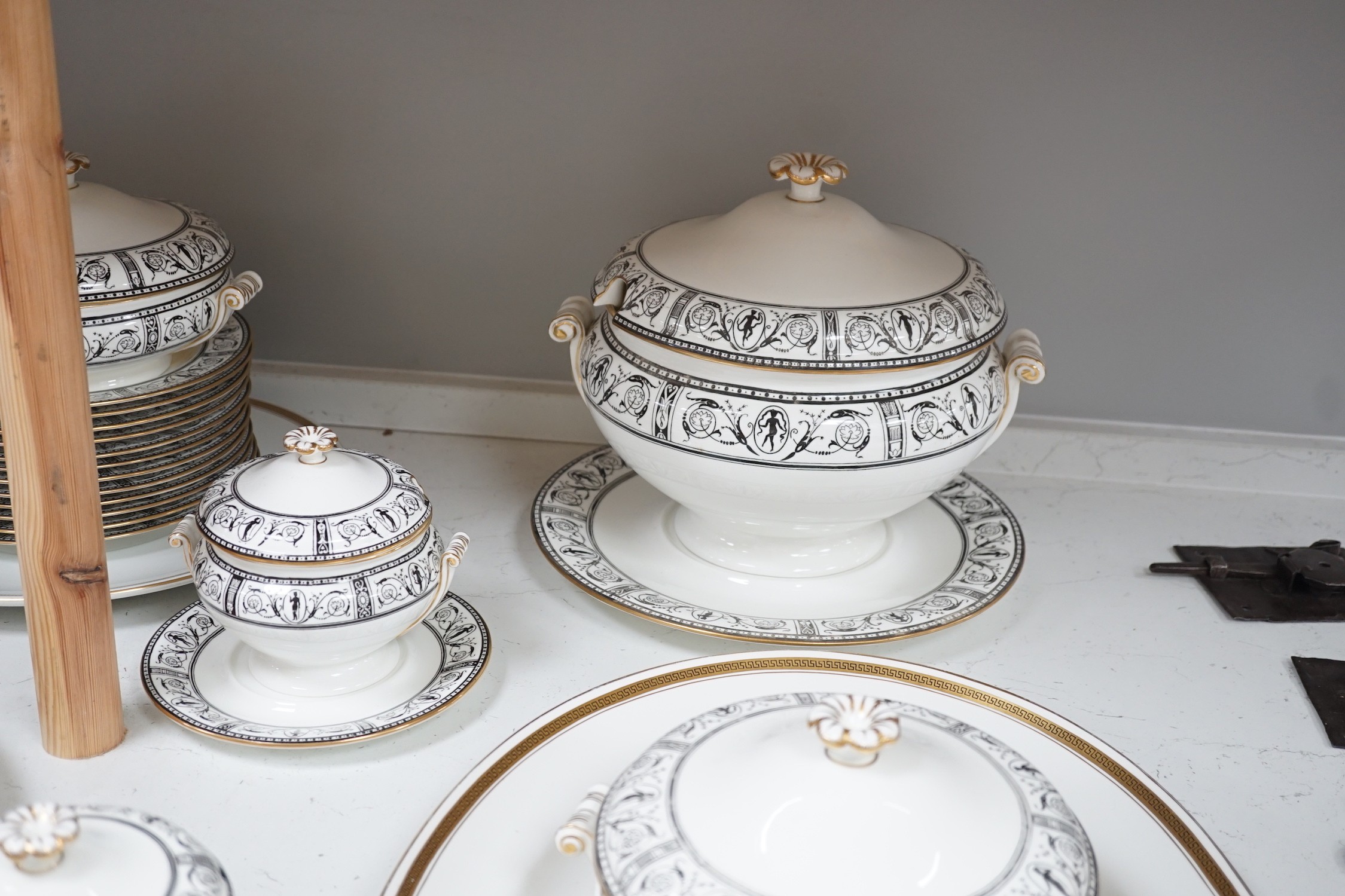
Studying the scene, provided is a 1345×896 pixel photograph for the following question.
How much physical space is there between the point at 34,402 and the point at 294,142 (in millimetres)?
519

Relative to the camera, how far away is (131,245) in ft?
2.85

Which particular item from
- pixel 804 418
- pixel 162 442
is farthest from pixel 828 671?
pixel 162 442

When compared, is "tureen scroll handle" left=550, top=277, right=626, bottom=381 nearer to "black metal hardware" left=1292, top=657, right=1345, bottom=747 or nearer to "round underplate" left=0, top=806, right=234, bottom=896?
"round underplate" left=0, top=806, right=234, bottom=896

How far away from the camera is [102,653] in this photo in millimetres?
744

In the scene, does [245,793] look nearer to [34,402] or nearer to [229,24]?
[34,402]

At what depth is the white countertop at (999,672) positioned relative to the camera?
73 centimetres

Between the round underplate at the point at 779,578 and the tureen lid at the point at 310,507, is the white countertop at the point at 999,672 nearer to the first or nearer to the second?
the round underplate at the point at 779,578

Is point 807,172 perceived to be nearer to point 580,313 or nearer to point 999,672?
point 580,313

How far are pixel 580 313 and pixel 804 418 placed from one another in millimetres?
216

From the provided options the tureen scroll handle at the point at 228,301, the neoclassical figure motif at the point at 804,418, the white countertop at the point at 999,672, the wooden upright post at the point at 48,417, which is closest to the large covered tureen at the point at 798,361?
the neoclassical figure motif at the point at 804,418

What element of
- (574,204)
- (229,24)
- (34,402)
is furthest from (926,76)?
(34,402)

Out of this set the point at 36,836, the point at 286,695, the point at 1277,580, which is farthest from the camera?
the point at 1277,580

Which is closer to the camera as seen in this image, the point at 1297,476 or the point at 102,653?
the point at 102,653

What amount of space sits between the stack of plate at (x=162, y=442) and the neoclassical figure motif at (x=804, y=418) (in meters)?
0.33
